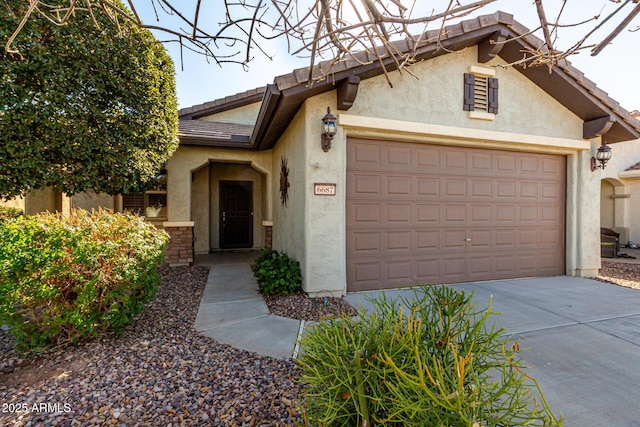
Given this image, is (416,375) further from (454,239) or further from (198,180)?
(198,180)

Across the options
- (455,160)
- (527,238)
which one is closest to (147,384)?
(455,160)

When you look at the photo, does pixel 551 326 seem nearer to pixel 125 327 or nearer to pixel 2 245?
pixel 125 327

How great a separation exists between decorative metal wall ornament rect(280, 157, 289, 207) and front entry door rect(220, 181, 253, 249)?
3949 mm

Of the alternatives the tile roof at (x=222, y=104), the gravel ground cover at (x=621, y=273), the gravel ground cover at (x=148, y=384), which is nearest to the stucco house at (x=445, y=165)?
the gravel ground cover at (x=621, y=273)

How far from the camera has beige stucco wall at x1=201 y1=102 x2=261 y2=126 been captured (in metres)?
10.7

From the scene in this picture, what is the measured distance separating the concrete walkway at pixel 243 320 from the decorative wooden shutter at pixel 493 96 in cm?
515

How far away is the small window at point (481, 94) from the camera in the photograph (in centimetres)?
541

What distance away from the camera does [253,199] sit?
406 inches

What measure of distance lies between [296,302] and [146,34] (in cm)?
591

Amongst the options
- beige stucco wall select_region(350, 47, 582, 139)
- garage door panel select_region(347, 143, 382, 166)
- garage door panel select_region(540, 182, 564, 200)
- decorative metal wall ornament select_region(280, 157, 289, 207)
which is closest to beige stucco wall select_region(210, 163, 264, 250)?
decorative metal wall ornament select_region(280, 157, 289, 207)

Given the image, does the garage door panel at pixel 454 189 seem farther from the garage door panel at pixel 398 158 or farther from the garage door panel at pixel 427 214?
the garage door panel at pixel 398 158

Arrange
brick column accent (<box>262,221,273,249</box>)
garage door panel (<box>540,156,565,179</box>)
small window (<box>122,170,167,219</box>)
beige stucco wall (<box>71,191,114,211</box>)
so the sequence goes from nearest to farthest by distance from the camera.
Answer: garage door panel (<box>540,156,565,179</box>) → beige stucco wall (<box>71,191,114,211</box>) → small window (<box>122,170,167,219</box>) → brick column accent (<box>262,221,273,249</box>)

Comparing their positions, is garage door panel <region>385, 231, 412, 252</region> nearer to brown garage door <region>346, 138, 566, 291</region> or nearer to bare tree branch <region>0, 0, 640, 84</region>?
brown garage door <region>346, 138, 566, 291</region>

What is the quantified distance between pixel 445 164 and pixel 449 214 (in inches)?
37.7
